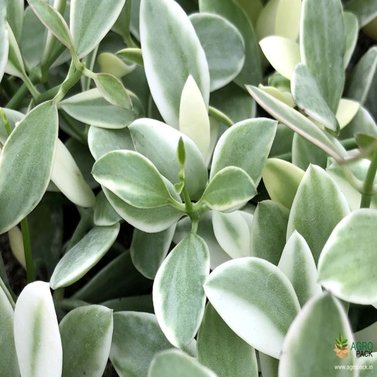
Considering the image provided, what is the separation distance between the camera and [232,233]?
44 cm

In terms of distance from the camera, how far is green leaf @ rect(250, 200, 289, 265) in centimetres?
44

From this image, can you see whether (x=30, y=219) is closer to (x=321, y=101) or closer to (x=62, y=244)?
(x=62, y=244)

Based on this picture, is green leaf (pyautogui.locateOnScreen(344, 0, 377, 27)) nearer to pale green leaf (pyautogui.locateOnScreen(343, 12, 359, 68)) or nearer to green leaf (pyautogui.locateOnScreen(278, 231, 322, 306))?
pale green leaf (pyautogui.locateOnScreen(343, 12, 359, 68))

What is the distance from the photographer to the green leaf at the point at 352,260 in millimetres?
360

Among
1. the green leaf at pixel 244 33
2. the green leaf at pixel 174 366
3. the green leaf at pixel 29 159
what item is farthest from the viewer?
the green leaf at pixel 244 33

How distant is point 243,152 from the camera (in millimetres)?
435

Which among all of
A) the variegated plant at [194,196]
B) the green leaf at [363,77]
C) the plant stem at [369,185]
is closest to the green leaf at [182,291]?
the variegated plant at [194,196]

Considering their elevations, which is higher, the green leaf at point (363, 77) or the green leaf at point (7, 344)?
the green leaf at point (363, 77)

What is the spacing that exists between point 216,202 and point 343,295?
100 millimetres

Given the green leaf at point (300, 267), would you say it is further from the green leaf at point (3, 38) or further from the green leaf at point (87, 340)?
the green leaf at point (3, 38)

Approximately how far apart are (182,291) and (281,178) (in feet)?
0.35

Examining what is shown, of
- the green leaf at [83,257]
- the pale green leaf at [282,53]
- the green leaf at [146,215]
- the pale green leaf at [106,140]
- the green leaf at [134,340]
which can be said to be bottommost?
the green leaf at [134,340]

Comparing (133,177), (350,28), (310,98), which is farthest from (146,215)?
(350,28)

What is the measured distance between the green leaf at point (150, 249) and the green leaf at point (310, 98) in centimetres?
12
